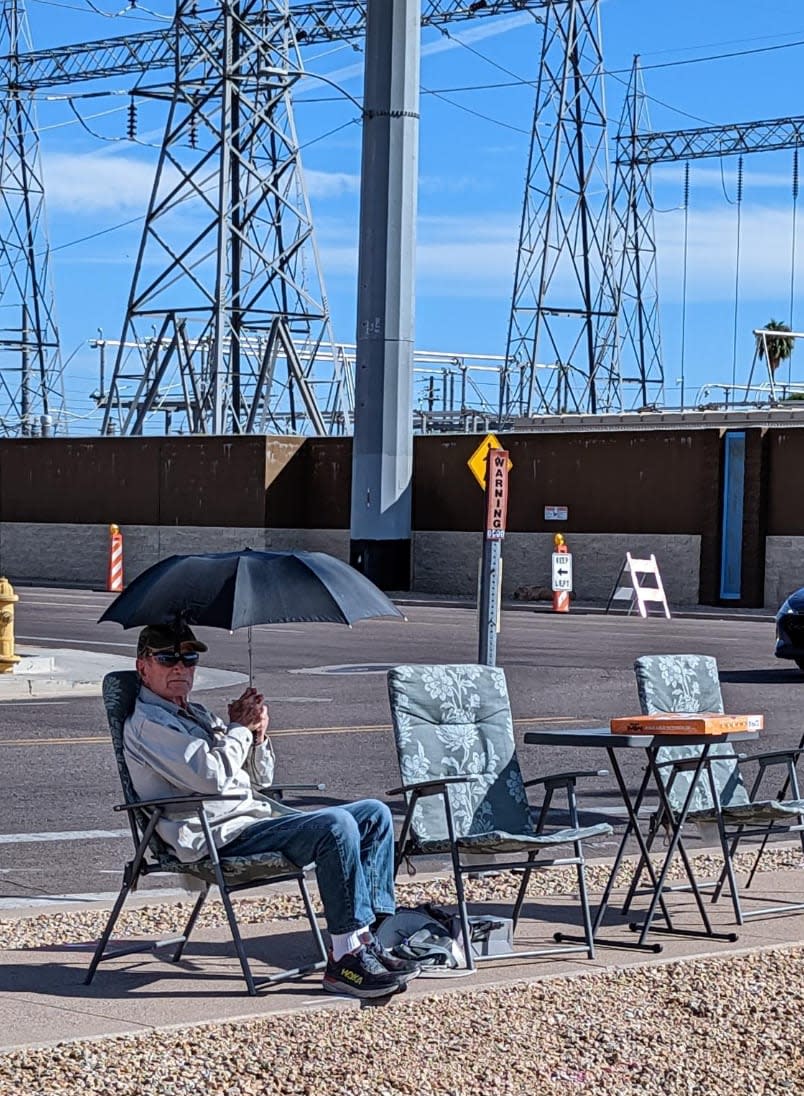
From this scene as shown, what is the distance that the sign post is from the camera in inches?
487

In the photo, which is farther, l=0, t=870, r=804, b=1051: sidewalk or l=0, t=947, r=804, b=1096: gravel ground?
l=0, t=870, r=804, b=1051: sidewalk

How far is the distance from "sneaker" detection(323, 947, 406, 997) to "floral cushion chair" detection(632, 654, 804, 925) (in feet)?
6.71

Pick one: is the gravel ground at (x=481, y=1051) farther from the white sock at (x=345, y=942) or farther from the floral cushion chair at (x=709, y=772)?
the floral cushion chair at (x=709, y=772)

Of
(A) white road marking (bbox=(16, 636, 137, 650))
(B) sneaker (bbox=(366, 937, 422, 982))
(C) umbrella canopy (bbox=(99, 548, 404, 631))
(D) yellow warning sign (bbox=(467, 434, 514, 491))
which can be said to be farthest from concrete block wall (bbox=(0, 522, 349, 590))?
(B) sneaker (bbox=(366, 937, 422, 982))

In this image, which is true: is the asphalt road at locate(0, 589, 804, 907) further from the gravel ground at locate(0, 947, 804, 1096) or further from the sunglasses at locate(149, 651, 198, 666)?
the gravel ground at locate(0, 947, 804, 1096)

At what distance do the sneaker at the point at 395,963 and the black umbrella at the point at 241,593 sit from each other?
1.31m

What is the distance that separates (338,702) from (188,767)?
36.6 ft

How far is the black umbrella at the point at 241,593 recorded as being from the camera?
292 inches

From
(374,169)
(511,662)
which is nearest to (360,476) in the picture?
(374,169)

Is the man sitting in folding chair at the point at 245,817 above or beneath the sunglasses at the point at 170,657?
beneath

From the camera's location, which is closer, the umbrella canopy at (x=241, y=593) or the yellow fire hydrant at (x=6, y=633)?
the umbrella canopy at (x=241, y=593)

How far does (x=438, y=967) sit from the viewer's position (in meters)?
7.10

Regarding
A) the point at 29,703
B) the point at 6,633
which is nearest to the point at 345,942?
the point at 29,703

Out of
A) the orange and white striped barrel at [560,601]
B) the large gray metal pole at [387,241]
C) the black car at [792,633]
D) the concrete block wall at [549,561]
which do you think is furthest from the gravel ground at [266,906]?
the concrete block wall at [549,561]
